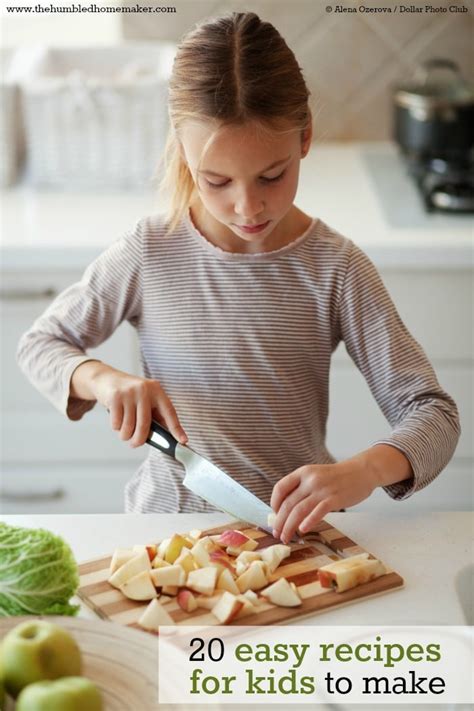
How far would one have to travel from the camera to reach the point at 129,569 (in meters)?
0.88

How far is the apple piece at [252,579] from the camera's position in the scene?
0.88 m

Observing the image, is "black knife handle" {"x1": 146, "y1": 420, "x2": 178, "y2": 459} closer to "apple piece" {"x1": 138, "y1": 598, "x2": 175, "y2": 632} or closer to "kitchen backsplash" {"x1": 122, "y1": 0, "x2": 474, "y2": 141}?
"apple piece" {"x1": 138, "y1": 598, "x2": 175, "y2": 632}

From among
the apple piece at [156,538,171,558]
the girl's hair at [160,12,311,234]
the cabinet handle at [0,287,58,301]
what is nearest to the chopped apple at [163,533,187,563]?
the apple piece at [156,538,171,558]

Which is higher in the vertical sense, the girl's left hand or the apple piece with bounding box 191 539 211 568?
the girl's left hand

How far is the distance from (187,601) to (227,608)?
0.11 feet

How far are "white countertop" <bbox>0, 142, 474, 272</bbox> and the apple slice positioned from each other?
830 millimetres

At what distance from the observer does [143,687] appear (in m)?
0.72

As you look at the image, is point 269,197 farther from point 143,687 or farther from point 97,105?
point 97,105

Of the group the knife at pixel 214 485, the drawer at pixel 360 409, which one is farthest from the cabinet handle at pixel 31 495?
the knife at pixel 214 485

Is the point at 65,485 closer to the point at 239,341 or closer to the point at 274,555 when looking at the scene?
the point at 239,341

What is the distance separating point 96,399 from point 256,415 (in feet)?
0.62

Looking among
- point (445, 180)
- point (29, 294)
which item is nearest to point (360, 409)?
point (445, 180)

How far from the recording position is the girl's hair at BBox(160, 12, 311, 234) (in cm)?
96

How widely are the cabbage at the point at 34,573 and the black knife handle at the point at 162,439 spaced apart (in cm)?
17
